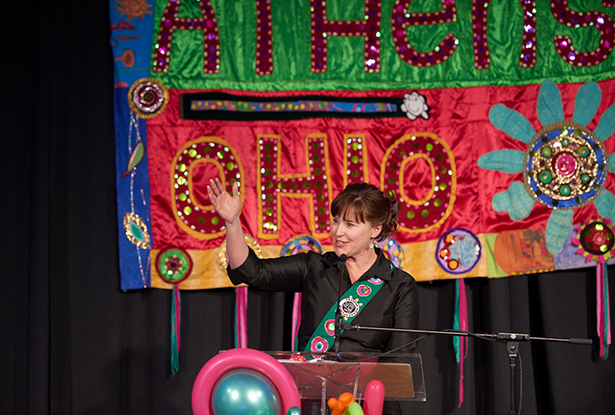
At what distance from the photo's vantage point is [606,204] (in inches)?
119

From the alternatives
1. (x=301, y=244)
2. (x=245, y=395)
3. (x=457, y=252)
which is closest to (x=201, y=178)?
(x=301, y=244)

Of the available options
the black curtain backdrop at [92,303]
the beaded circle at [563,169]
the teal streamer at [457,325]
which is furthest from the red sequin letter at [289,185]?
the beaded circle at [563,169]

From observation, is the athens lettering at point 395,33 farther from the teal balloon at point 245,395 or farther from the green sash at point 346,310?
the teal balloon at point 245,395

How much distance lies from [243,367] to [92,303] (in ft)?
5.90

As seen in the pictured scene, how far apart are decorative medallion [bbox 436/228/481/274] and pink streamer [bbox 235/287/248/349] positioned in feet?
3.30

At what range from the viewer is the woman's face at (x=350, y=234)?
2.09m

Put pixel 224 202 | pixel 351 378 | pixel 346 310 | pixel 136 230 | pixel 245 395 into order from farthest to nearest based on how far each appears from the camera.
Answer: pixel 136 230 → pixel 346 310 → pixel 224 202 → pixel 351 378 → pixel 245 395

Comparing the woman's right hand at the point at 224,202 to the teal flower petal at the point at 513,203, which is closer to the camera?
the woman's right hand at the point at 224,202

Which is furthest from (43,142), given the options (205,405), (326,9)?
(205,405)

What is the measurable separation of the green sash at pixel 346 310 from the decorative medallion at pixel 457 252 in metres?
0.93

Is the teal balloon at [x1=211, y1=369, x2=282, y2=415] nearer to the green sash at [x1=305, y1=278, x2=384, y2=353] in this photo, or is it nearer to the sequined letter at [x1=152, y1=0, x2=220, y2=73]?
the green sash at [x1=305, y1=278, x2=384, y2=353]

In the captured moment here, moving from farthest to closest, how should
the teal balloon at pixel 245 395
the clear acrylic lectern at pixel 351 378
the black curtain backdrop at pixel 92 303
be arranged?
the black curtain backdrop at pixel 92 303, the clear acrylic lectern at pixel 351 378, the teal balloon at pixel 245 395

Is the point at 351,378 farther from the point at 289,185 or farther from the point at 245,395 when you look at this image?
the point at 289,185

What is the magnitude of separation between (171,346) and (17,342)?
29.6 inches
